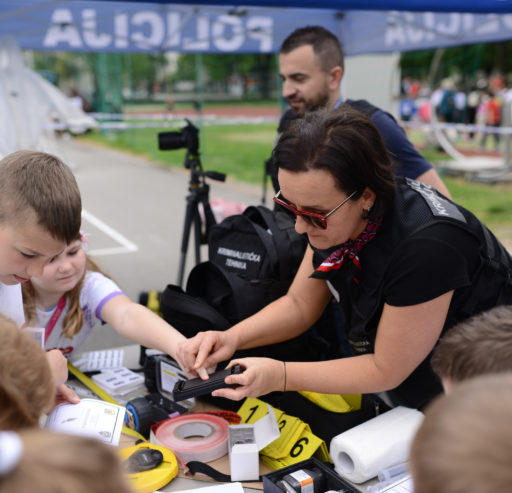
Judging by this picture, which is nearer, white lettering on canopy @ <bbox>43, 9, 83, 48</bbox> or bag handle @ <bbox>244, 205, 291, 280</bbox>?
bag handle @ <bbox>244, 205, 291, 280</bbox>

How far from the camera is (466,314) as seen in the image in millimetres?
1576

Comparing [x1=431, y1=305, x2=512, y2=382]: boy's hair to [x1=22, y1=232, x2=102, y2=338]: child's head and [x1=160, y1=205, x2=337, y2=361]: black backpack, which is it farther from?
[x1=22, y1=232, x2=102, y2=338]: child's head

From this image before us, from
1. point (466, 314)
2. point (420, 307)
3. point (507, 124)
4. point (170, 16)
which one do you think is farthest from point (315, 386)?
point (507, 124)

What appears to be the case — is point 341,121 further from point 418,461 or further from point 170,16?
point 170,16

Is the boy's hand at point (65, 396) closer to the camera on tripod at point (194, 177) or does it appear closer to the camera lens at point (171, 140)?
the camera on tripod at point (194, 177)

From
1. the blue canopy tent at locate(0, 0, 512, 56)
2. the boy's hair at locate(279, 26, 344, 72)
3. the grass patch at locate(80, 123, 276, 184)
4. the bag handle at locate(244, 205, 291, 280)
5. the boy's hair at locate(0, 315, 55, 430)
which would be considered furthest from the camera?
the grass patch at locate(80, 123, 276, 184)

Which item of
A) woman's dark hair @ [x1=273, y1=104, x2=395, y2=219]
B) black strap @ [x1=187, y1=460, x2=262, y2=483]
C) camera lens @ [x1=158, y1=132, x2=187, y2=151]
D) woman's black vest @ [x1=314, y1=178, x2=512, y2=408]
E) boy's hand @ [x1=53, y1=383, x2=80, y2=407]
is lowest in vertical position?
black strap @ [x1=187, y1=460, x2=262, y2=483]

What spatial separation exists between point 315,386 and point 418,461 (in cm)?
102

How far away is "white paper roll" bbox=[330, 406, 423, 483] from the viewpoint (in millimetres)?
1360

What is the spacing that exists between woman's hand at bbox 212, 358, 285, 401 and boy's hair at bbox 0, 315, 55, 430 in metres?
0.72

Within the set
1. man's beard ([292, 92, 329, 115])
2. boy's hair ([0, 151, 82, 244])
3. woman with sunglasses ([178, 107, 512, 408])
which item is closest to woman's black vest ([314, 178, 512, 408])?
woman with sunglasses ([178, 107, 512, 408])

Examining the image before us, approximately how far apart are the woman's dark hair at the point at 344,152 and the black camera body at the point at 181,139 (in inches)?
78.5

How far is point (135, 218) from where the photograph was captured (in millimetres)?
7672

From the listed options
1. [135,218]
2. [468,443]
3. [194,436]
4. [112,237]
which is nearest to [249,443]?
[194,436]
